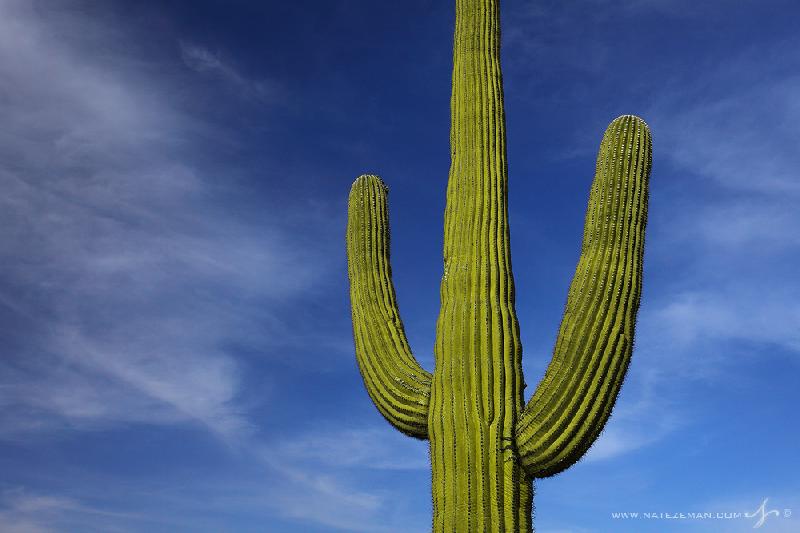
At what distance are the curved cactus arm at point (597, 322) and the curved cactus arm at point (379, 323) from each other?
92cm

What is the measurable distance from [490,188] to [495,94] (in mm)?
978

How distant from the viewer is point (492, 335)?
18.5 feet

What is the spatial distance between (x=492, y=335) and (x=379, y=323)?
4.03ft

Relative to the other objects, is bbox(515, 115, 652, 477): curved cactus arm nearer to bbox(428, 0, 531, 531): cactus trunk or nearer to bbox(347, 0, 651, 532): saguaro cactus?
bbox(347, 0, 651, 532): saguaro cactus

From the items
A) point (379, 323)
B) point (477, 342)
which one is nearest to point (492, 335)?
point (477, 342)

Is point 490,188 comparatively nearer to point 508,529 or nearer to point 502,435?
point 502,435

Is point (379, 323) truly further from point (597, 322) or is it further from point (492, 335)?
point (597, 322)

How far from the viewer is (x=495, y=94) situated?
674 cm

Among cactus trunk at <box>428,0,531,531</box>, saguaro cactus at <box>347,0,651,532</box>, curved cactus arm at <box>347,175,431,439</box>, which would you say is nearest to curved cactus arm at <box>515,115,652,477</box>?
saguaro cactus at <box>347,0,651,532</box>

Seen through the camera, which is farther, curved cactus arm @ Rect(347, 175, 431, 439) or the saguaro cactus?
curved cactus arm @ Rect(347, 175, 431, 439)

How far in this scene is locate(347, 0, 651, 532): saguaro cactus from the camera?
211 inches

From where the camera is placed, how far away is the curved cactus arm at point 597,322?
17.7 ft

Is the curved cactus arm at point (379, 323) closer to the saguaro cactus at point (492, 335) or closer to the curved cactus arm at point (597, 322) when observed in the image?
the saguaro cactus at point (492, 335)

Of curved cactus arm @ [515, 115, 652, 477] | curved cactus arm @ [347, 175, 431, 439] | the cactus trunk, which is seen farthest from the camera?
curved cactus arm @ [347, 175, 431, 439]
